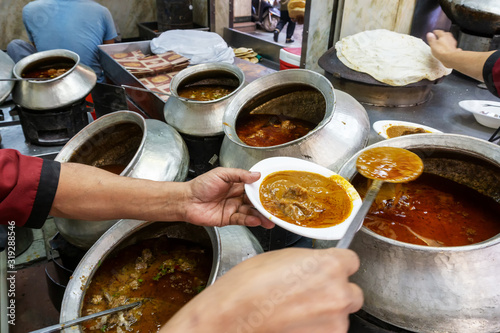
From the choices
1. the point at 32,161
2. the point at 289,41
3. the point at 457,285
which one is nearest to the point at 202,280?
the point at 32,161

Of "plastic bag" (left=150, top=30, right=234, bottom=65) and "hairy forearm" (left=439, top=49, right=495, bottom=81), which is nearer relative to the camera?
"hairy forearm" (left=439, top=49, right=495, bottom=81)

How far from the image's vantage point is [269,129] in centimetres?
204

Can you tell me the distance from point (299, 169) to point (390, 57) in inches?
71.7

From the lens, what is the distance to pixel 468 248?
3.21 feet

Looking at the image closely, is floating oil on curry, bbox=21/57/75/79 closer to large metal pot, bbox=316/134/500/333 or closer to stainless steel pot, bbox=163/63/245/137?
stainless steel pot, bbox=163/63/245/137

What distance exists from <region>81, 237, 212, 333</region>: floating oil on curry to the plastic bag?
3.27m

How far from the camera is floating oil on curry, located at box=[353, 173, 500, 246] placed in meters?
1.30

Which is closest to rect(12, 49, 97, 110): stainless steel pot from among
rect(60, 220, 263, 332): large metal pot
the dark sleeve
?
rect(60, 220, 263, 332): large metal pot

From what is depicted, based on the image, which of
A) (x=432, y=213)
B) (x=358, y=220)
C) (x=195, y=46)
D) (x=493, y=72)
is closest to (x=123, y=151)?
(x=358, y=220)

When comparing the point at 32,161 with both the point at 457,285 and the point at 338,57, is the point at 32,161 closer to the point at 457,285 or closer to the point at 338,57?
the point at 457,285

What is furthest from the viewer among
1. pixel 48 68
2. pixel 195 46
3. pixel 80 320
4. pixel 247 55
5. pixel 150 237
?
pixel 247 55

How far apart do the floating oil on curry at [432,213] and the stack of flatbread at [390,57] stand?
1315 mm

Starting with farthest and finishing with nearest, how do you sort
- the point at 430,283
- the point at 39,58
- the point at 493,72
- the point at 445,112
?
the point at 39,58
the point at 445,112
the point at 493,72
the point at 430,283

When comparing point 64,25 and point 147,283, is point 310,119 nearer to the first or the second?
point 147,283
